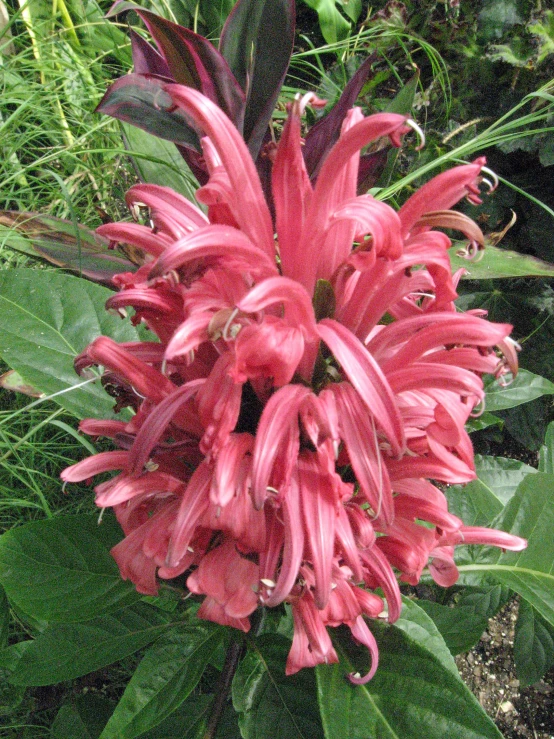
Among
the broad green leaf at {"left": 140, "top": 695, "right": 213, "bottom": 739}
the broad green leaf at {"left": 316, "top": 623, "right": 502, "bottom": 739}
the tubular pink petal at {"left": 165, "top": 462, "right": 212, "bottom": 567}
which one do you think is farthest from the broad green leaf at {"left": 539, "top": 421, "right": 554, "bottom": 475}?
the tubular pink petal at {"left": 165, "top": 462, "right": 212, "bottom": 567}

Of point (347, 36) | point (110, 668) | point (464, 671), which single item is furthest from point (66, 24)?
point (464, 671)

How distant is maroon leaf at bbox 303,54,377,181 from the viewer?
3.23 feet

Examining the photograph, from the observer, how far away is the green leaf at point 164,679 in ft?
2.40

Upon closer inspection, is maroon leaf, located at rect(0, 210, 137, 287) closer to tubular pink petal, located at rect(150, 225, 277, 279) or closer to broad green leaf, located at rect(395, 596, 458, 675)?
tubular pink petal, located at rect(150, 225, 277, 279)

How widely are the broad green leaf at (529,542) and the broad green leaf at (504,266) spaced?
0.40 m

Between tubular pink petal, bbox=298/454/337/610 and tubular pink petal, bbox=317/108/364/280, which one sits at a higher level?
tubular pink petal, bbox=317/108/364/280

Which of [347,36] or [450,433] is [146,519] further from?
[347,36]

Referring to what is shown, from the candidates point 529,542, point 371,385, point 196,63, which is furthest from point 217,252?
point 529,542

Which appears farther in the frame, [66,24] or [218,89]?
[66,24]

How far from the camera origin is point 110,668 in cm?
137

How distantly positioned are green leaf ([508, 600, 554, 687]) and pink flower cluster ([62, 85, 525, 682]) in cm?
68

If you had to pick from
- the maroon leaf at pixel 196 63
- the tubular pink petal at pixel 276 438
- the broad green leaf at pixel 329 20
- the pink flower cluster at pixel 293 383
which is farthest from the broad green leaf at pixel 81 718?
the broad green leaf at pixel 329 20

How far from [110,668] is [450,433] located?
1.10 m

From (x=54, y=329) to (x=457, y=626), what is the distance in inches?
30.8
